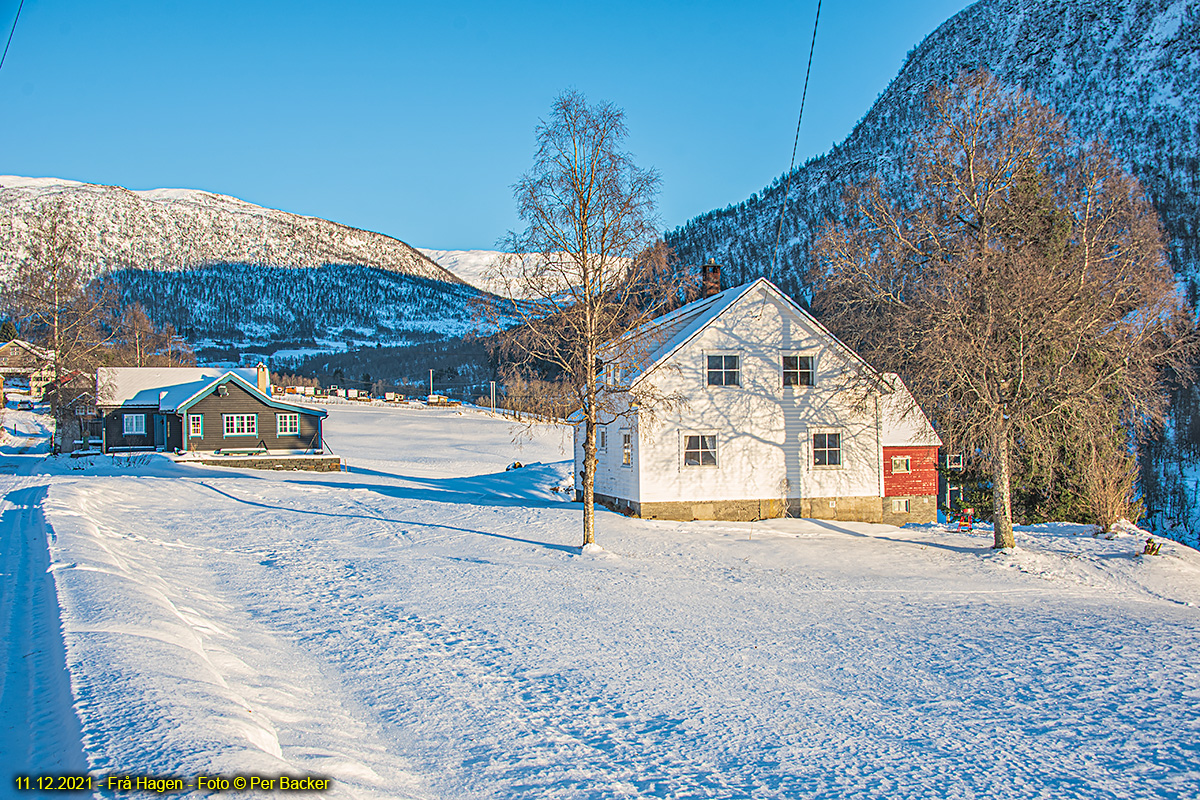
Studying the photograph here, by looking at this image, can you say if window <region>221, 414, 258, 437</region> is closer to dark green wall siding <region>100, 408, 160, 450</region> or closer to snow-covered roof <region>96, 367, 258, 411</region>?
snow-covered roof <region>96, 367, 258, 411</region>

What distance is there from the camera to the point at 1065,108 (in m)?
132

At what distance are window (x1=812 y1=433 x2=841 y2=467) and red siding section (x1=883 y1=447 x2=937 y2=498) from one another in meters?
4.28

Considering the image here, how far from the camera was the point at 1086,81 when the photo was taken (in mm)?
139625

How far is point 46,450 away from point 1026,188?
2430 inches

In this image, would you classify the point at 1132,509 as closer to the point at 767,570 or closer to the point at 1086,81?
the point at 767,570

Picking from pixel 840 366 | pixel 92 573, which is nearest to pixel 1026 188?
pixel 840 366

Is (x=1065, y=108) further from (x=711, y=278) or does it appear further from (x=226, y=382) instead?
(x=226, y=382)

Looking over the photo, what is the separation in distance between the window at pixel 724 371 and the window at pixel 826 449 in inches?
139

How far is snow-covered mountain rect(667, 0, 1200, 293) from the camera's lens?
116250 mm

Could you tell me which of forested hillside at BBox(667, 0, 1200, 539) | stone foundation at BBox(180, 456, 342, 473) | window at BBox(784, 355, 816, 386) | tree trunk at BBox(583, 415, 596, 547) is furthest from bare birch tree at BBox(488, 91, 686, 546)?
forested hillside at BBox(667, 0, 1200, 539)

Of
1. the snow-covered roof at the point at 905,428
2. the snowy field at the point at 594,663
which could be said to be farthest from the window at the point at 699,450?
the snow-covered roof at the point at 905,428

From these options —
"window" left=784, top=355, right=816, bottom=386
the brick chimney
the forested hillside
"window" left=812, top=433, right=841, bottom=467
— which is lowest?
"window" left=812, top=433, right=841, bottom=467

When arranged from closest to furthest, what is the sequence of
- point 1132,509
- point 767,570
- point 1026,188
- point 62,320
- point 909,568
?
point 767,570, point 909,568, point 1026,188, point 1132,509, point 62,320

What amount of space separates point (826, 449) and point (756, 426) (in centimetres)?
283
